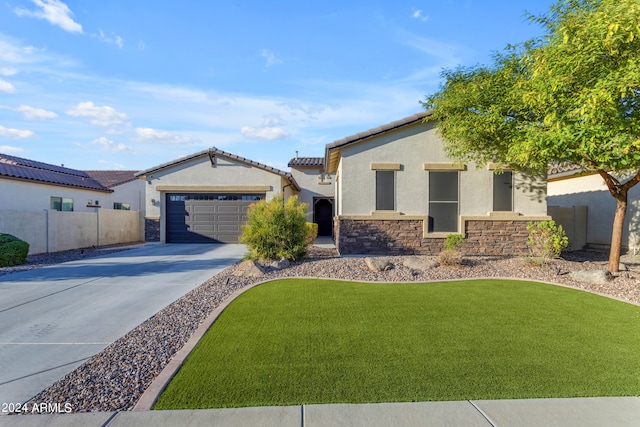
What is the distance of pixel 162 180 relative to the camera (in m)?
19.1

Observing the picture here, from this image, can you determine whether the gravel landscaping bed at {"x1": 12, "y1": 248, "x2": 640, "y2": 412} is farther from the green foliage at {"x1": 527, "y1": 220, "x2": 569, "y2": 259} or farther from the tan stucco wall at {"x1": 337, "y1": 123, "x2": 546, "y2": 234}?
the tan stucco wall at {"x1": 337, "y1": 123, "x2": 546, "y2": 234}

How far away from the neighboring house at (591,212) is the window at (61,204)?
2338cm

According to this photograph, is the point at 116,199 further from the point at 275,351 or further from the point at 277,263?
the point at 275,351

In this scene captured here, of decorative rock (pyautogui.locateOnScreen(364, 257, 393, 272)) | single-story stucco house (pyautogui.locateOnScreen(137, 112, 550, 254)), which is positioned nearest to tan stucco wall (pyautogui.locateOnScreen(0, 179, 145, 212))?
single-story stucco house (pyautogui.locateOnScreen(137, 112, 550, 254))

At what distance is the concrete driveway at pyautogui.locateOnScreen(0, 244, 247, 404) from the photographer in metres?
4.12

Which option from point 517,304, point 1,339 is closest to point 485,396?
point 517,304

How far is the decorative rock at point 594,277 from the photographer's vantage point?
8.40 meters

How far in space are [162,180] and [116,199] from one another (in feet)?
34.5

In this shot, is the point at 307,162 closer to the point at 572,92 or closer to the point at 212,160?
the point at 212,160

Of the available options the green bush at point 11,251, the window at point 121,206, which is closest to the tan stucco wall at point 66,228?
the green bush at point 11,251

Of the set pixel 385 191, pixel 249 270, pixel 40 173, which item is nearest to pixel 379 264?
pixel 249 270

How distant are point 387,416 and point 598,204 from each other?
1677 cm

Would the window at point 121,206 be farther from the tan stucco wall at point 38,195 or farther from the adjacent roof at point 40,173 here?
the adjacent roof at point 40,173

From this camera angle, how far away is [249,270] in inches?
370
